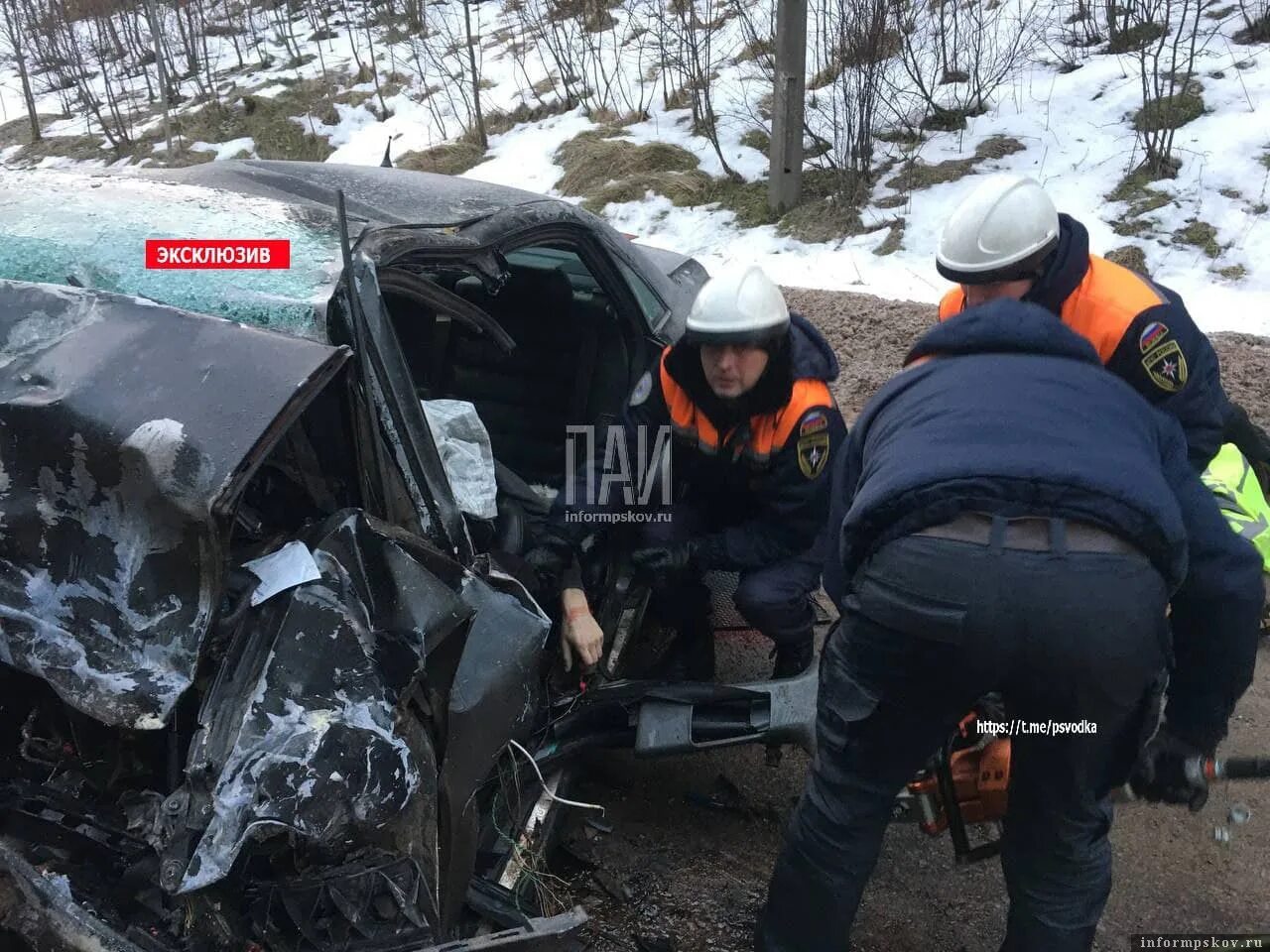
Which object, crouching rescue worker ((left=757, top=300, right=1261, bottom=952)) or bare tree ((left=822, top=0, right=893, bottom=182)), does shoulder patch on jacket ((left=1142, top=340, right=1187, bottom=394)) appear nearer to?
crouching rescue worker ((left=757, top=300, right=1261, bottom=952))

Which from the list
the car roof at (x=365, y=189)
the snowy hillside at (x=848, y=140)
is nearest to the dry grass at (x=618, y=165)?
the snowy hillside at (x=848, y=140)

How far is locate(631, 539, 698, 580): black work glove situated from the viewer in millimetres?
2662

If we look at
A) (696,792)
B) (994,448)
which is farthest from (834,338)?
(994,448)

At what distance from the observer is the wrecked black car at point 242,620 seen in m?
1.46

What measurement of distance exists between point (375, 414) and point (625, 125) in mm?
7675

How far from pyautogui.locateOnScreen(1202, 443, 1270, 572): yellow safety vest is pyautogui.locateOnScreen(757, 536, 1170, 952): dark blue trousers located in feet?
5.02

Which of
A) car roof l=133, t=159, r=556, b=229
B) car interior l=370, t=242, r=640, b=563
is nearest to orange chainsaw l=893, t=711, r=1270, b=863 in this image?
car interior l=370, t=242, r=640, b=563

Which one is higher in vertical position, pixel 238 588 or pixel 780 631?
pixel 238 588

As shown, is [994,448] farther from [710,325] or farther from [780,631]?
[780,631]

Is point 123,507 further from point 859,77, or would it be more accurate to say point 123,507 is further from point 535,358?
point 859,77

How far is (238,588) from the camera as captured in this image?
1573mm

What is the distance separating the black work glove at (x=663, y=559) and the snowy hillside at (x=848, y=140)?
3.83 metres

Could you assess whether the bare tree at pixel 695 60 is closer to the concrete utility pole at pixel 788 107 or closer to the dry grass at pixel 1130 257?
the concrete utility pole at pixel 788 107

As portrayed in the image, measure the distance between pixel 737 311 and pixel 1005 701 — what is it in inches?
46.4
